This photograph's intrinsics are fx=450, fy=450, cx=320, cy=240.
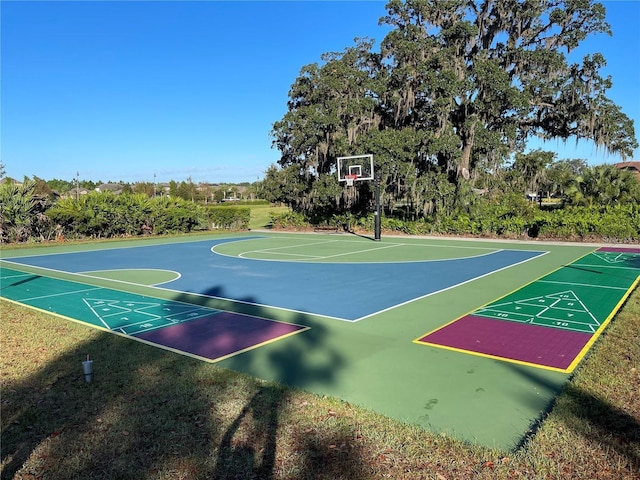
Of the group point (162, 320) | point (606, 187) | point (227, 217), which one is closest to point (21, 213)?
point (227, 217)

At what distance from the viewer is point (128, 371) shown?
5.41 meters

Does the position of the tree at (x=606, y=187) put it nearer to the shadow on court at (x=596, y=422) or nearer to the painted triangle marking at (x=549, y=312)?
the painted triangle marking at (x=549, y=312)

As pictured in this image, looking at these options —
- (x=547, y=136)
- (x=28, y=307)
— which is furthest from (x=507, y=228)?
(x=28, y=307)

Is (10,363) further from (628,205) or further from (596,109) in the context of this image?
(596,109)

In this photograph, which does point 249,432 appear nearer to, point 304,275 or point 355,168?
point 304,275

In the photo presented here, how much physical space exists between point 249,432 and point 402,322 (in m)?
4.28

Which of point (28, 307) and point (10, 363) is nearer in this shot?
point (10, 363)

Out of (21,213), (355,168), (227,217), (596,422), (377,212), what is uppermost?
A: (355,168)

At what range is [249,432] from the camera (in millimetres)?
3967

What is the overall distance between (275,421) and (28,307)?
7.31m

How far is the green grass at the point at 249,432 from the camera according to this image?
134 inches

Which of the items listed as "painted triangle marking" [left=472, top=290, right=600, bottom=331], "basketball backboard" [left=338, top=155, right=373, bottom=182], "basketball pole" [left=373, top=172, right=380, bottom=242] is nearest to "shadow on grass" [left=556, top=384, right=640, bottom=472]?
"painted triangle marking" [left=472, top=290, right=600, bottom=331]

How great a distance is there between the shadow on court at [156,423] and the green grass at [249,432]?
11 mm

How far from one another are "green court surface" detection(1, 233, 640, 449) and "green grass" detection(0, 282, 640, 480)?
0.30 metres
